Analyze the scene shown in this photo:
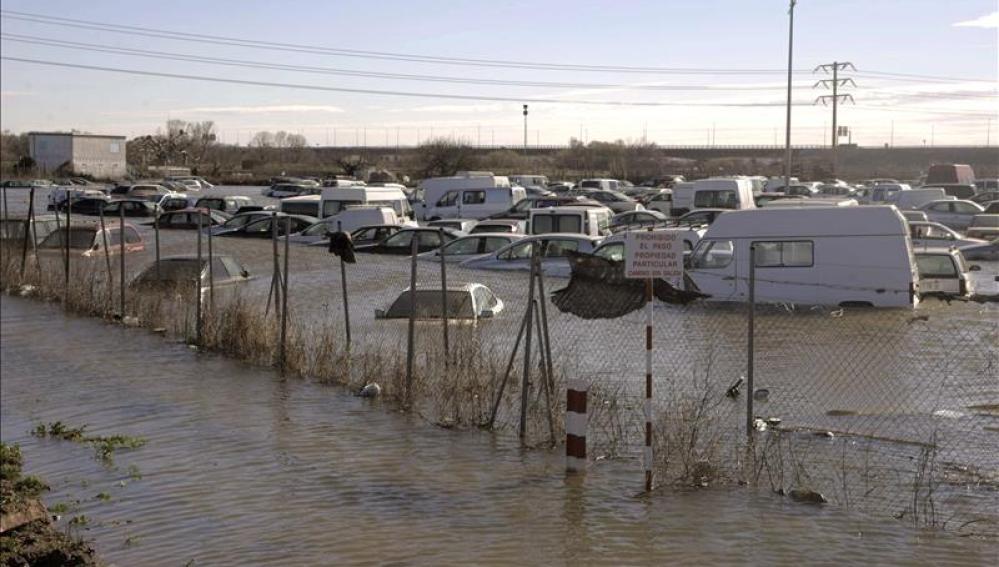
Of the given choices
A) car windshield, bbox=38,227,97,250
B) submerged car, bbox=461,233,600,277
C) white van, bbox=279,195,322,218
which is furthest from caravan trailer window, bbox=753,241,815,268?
white van, bbox=279,195,322,218

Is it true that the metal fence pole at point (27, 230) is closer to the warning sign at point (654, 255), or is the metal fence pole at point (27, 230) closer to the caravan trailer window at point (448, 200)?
the caravan trailer window at point (448, 200)

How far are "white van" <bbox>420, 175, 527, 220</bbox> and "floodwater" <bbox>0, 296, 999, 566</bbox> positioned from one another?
28.9 metres

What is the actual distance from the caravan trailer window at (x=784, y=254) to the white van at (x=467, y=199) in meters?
22.5

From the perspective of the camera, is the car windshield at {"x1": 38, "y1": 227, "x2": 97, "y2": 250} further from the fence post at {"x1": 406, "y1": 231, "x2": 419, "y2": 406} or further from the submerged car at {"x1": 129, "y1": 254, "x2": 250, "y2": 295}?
the fence post at {"x1": 406, "y1": 231, "x2": 419, "y2": 406}

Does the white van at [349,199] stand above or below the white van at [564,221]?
above

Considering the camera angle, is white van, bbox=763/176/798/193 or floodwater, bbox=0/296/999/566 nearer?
floodwater, bbox=0/296/999/566

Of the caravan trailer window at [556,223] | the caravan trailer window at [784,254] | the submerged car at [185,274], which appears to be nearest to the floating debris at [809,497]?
the caravan trailer window at [784,254]

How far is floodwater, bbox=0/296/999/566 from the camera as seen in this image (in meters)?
8.50

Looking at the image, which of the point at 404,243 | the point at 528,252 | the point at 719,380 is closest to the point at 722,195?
the point at 404,243

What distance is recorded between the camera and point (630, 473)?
34.2 feet

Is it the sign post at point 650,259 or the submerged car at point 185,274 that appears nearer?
the sign post at point 650,259

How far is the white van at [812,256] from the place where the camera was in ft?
65.3

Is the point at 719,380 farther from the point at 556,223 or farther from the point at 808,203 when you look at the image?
the point at 556,223

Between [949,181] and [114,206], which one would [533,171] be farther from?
[114,206]
